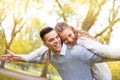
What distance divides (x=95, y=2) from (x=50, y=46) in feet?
1.92

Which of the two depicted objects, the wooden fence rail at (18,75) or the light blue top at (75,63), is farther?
the wooden fence rail at (18,75)

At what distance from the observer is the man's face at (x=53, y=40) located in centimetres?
203

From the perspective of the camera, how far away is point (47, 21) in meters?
2.51

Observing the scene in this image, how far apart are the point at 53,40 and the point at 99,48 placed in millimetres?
302

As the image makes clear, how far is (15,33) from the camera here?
8.47 ft

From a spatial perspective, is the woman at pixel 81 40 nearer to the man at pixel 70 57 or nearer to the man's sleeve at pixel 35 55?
the man at pixel 70 57

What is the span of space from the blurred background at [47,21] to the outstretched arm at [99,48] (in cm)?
38

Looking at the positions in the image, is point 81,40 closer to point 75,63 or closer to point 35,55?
point 75,63

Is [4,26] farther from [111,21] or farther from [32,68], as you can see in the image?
[111,21]

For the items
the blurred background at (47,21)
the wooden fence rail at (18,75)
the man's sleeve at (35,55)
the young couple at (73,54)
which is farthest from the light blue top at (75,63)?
the wooden fence rail at (18,75)

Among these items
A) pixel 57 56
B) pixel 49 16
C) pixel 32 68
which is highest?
pixel 49 16

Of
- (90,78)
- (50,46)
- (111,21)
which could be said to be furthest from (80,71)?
(111,21)

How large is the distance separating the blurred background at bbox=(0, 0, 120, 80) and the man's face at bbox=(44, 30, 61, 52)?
0.38 meters

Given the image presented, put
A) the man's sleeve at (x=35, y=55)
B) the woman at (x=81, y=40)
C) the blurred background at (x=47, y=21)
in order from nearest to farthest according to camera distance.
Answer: the woman at (x=81, y=40), the man's sleeve at (x=35, y=55), the blurred background at (x=47, y=21)
